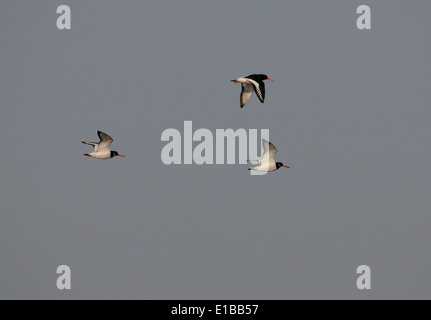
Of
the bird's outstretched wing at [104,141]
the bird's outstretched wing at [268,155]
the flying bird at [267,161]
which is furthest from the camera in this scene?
the bird's outstretched wing at [104,141]

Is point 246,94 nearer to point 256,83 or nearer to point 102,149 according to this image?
point 256,83

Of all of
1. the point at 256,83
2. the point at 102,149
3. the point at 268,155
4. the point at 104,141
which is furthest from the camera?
the point at 102,149

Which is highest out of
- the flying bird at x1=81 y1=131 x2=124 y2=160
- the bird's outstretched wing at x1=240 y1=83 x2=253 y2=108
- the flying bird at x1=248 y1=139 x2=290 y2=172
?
the bird's outstretched wing at x1=240 y1=83 x2=253 y2=108

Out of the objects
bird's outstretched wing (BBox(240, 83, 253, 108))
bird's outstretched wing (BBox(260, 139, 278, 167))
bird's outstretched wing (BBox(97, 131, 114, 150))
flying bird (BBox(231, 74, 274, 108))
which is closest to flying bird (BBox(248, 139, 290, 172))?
bird's outstretched wing (BBox(260, 139, 278, 167))

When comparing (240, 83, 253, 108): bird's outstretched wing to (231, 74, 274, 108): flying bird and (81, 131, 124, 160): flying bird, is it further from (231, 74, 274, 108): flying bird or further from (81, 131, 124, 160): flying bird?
(81, 131, 124, 160): flying bird

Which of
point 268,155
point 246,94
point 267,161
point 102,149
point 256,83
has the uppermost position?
point 256,83

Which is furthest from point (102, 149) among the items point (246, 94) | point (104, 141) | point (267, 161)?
point (267, 161)

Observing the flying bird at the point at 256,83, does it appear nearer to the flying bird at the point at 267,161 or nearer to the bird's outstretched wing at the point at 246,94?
the bird's outstretched wing at the point at 246,94

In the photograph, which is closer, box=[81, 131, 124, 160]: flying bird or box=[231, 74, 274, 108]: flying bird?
box=[231, 74, 274, 108]: flying bird

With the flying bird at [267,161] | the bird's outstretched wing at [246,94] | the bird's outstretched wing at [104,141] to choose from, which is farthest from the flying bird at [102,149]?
the flying bird at [267,161]
